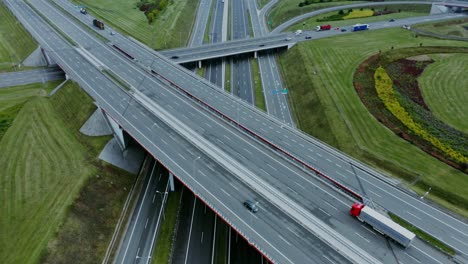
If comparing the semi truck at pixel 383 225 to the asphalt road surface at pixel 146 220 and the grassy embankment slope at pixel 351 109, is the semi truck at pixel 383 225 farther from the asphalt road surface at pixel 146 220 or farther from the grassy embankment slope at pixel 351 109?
the asphalt road surface at pixel 146 220

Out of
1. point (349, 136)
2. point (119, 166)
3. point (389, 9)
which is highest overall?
point (389, 9)

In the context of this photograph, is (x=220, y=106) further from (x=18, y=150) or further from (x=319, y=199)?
Answer: (x=18, y=150)

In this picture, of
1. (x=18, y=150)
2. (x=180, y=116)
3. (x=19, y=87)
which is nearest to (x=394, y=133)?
(x=180, y=116)

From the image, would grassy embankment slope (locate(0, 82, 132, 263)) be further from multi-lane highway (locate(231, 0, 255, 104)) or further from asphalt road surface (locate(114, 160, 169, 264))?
multi-lane highway (locate(231, 0, 255, 104))

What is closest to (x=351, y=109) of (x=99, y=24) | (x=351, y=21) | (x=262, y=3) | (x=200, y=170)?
(x=200, y=170)

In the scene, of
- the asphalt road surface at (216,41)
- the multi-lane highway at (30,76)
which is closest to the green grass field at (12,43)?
the multi-lane highway at (30,76)

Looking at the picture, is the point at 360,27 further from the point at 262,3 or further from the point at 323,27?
the point at 262,3
